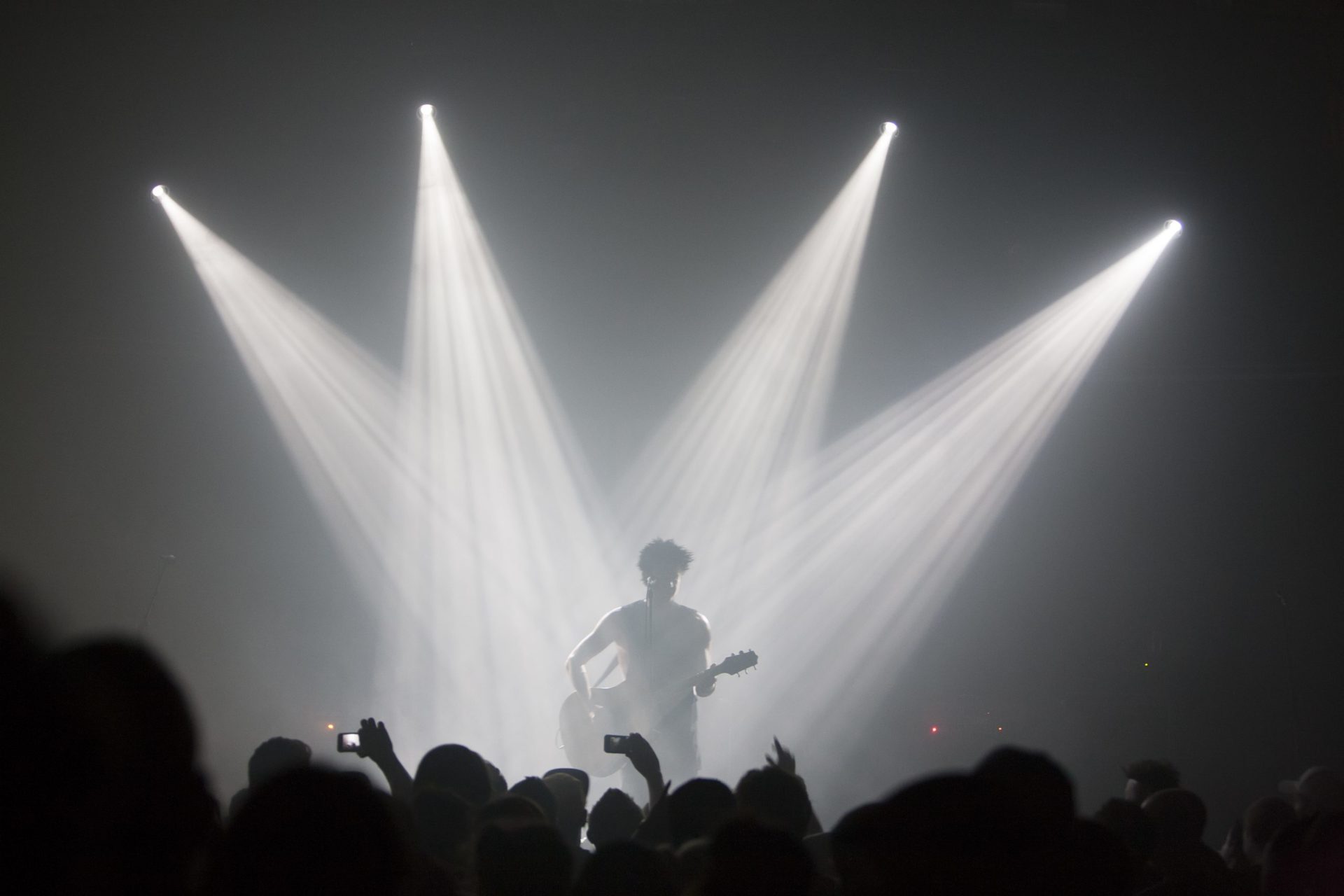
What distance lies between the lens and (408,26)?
6.56 metres

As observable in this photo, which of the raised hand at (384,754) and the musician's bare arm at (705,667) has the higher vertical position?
the musician's bare arm at (705,667)

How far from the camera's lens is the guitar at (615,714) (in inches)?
207

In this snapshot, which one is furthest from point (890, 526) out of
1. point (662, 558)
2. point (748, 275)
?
point (662, 558)

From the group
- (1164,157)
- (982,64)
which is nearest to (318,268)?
(982,64)

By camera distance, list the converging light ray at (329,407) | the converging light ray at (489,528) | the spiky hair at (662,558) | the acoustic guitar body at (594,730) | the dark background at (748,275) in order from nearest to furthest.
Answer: the acoustic guitar body at (594,730) < the spiky hair at (662,558) < the dark background at (748,275) < the converging light ray at (329,407) < the converging light ray at (489,528)

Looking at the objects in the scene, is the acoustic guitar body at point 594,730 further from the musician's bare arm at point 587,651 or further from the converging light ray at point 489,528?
the converging light ray at point 489,528

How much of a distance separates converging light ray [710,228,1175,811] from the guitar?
3483 millimetres

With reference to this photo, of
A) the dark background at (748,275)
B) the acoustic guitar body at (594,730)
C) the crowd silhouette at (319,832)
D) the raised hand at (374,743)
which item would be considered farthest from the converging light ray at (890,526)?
the crowd silhouette at (319,832)

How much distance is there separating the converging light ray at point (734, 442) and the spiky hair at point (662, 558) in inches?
152

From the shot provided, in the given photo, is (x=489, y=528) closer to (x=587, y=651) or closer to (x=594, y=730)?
(x=587, y=651)

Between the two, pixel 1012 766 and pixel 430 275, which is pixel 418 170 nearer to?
pixel 430 275

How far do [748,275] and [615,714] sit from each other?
16.1 ft

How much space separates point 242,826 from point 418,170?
743cm

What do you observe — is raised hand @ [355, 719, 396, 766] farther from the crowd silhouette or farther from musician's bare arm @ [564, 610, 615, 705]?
musician's bare arm @ [564, 610, 615, 705]
